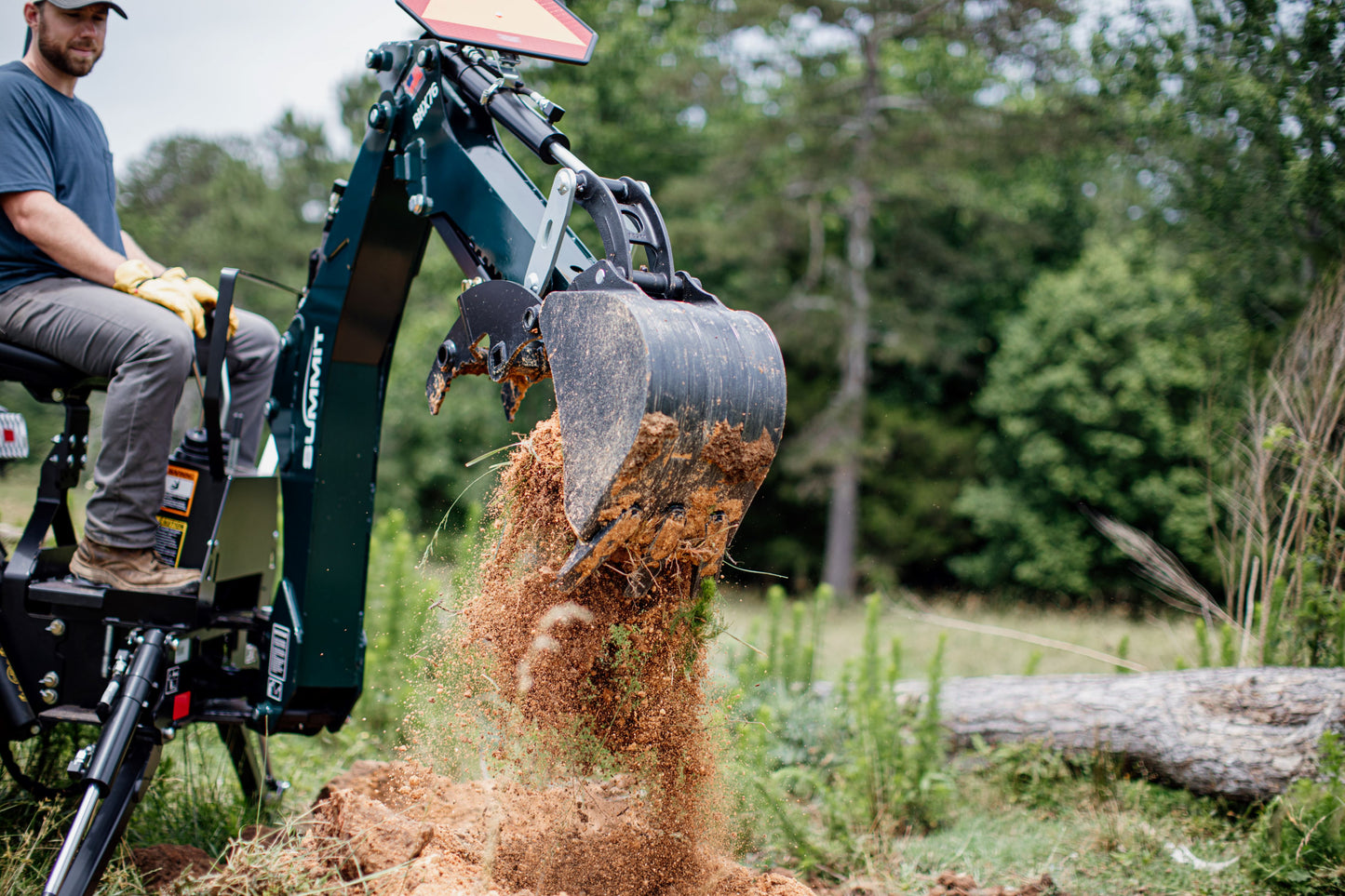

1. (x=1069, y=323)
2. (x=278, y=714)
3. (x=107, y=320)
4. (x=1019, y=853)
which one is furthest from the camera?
(x=1069, y=323)

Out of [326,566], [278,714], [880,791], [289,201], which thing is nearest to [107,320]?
[326,566]

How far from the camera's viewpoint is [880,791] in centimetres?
423

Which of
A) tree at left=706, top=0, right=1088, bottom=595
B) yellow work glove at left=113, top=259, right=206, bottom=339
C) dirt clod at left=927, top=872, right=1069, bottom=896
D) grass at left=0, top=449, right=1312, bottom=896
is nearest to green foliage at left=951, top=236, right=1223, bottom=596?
tree at left=706, top=0, right=1088, bottom=595

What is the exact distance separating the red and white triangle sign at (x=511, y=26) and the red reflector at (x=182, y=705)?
2171mm

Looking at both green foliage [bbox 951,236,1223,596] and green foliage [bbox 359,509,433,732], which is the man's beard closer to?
green foliage [bbox 359,509,433,732]

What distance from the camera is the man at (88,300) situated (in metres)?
2.85

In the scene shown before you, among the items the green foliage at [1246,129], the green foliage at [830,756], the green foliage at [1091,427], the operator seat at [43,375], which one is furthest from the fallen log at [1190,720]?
the green foliage at [1091,427]

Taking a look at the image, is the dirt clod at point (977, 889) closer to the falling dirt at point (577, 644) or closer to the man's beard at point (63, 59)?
the falling dirt at point (577, 644)

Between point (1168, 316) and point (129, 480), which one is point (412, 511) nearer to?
point (1168, 316)

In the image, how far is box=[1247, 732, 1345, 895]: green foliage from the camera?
3400 millimetres

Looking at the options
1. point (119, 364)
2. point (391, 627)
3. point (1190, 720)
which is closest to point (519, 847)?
point (119, 364)

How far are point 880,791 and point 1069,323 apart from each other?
49.8 feet

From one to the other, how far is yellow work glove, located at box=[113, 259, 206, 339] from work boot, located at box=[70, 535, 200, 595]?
74 centimetres

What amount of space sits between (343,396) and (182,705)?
1110mm
